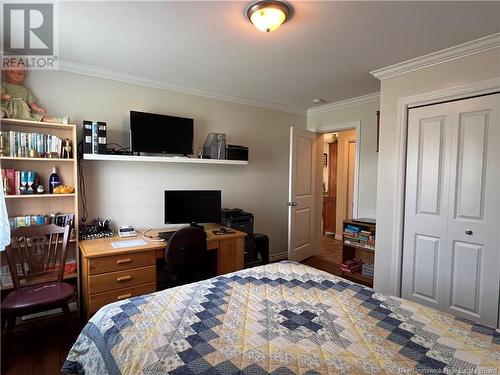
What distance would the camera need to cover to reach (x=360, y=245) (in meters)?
3.40

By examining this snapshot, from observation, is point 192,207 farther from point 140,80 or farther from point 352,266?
point 352,266

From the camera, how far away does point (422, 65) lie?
8.05 feet

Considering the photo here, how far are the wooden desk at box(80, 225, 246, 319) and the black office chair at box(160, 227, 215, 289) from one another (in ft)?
0.47

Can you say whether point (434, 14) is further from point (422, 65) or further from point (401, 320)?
Result: point (401, 320)

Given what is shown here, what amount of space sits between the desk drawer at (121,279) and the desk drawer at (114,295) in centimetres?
3

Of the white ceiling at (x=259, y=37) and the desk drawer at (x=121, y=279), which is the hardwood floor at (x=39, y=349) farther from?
the white ceiling at (x=259, y=37)

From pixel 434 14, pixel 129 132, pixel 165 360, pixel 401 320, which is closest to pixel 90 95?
pixel 129 132

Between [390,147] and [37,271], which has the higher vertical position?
[390,147]

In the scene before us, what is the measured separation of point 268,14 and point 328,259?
372 cm

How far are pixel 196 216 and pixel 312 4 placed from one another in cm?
224

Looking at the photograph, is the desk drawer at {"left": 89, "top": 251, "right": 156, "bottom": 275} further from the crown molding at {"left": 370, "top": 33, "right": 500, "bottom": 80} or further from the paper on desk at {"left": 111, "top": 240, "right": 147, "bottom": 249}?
the crown molding at {"left": 370, "top": 33, "right": 500, "bottom": 80}

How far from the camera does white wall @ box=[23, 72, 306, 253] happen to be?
2707 millimetres

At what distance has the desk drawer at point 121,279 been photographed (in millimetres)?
2271

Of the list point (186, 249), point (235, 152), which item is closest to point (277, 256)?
point (235, 152)
